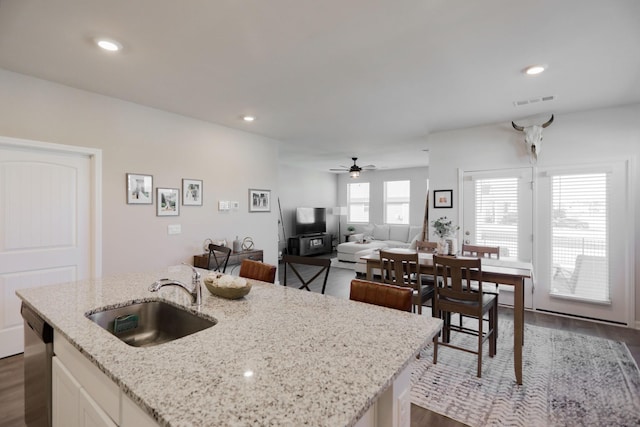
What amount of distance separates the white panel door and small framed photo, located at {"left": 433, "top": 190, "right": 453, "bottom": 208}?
4.54 metres

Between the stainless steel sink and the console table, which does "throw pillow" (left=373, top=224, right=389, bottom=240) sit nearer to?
the console table

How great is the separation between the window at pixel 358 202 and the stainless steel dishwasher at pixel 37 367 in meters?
9.00

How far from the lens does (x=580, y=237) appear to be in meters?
3.85

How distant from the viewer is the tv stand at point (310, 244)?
8375 millimetres

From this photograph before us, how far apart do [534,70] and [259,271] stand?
290cm

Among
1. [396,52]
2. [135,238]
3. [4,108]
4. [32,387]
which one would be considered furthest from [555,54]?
[4,108]

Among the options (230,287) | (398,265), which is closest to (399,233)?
(398,265)

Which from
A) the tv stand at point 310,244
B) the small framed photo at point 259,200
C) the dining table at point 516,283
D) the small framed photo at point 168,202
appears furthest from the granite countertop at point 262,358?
the tv stand at point 310,244

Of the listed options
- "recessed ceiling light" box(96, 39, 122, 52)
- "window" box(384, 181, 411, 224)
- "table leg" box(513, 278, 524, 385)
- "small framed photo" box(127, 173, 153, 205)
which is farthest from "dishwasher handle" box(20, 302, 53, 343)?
"window" box(384, 181, 411, 224)

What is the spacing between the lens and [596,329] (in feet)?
11.7

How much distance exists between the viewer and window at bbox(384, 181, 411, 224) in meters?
9.36

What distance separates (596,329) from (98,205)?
223 inches

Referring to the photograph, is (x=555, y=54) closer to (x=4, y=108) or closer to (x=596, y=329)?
(x=596, y=329)

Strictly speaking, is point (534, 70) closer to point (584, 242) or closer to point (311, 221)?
point (584, 242)
